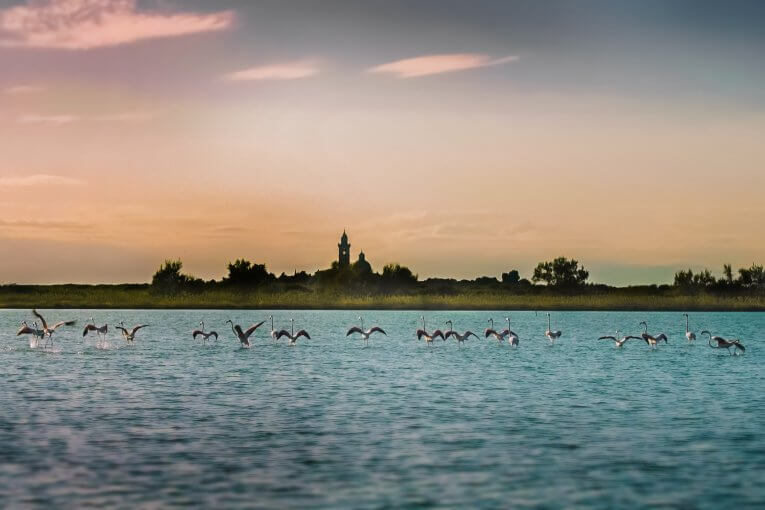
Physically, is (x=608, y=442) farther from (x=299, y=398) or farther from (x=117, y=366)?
(x=117, y=366)

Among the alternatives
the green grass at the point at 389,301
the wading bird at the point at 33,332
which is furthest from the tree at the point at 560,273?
the wading bird at the point at 33,332

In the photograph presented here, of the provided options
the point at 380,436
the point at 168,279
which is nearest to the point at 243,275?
the point at 168,279

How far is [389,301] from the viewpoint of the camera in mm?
126938

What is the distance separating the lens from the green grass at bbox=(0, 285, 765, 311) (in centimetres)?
12381

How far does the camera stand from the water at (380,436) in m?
14.9

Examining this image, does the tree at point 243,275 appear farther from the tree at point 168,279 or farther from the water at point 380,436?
the water at point 380,436

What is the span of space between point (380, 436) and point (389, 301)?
10656 cm

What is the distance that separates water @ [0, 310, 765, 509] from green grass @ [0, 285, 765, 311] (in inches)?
3296

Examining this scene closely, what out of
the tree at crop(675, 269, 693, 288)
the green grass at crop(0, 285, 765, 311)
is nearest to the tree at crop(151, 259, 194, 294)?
the green grass at crop(0, 285, 765, 311)

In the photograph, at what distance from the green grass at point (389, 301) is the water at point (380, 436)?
8373cm

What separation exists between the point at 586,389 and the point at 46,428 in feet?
53.7

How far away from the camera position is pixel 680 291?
537 ft

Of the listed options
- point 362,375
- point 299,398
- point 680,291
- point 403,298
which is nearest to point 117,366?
point 362,375

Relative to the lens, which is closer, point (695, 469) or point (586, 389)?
point (695, 469)
